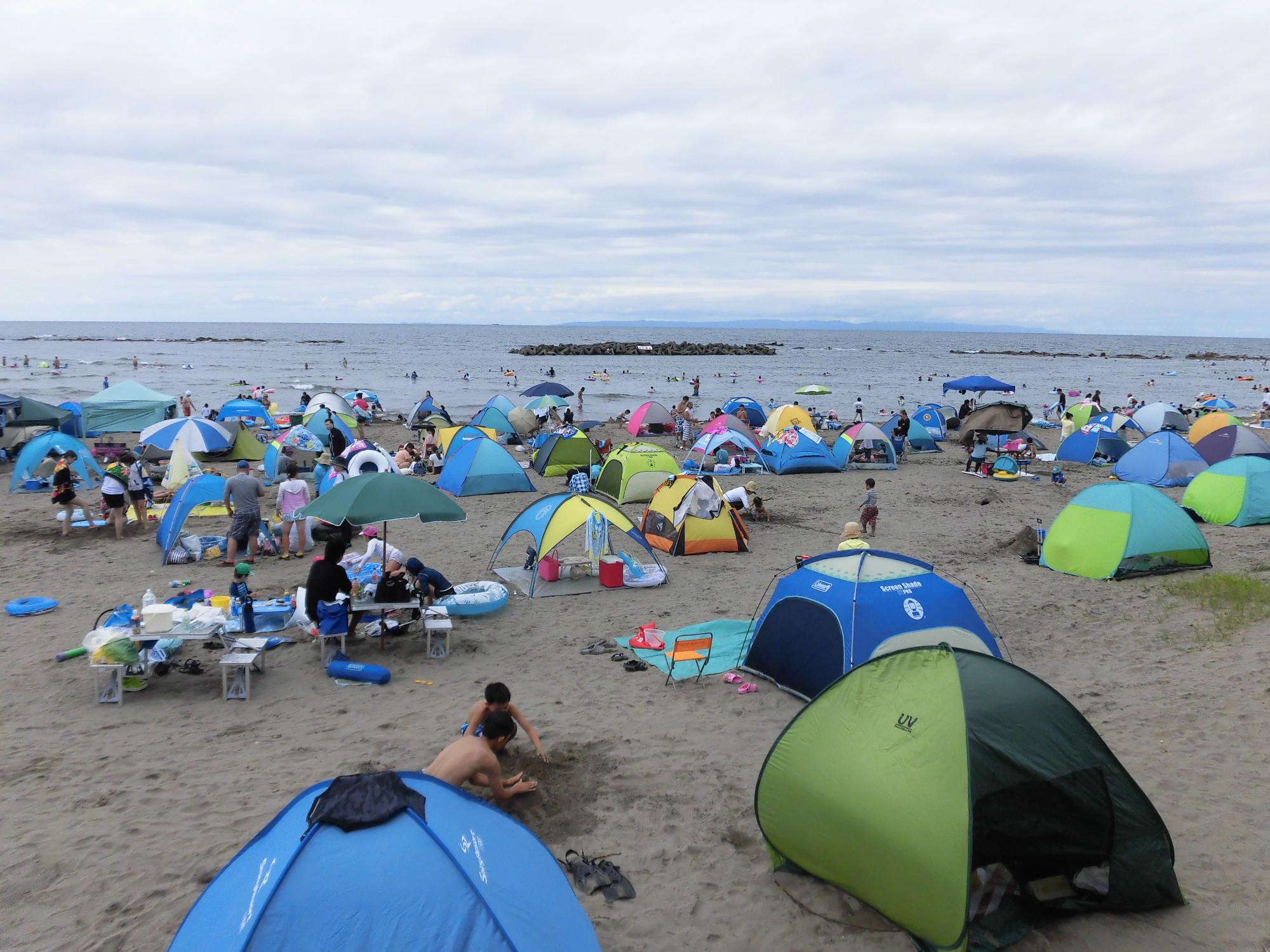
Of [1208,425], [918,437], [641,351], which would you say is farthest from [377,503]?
[641,351]

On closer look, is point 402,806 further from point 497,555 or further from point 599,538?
point 497,555

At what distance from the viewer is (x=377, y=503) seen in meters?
9.29

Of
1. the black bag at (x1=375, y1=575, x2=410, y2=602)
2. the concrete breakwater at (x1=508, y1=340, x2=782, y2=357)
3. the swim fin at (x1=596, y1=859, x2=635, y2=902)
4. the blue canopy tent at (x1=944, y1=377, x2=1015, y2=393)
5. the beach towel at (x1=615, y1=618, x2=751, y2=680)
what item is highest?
the concrete breakwater at (x1=508, y1=340, x2=782, y2=357)

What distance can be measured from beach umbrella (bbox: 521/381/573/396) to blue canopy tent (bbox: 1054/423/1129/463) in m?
16.4

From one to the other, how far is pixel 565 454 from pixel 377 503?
38.6 feet

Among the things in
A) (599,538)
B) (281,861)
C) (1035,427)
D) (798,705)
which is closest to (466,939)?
(281,861)

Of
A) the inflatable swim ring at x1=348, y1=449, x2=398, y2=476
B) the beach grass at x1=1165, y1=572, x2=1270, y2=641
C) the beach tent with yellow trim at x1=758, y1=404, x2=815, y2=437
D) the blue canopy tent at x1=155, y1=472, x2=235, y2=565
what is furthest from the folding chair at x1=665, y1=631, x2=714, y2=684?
the beach tent with yellow trim at x1=758, y1=404, x2=815, y2=437

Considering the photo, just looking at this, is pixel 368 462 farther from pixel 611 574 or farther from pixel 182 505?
pixel 611 574

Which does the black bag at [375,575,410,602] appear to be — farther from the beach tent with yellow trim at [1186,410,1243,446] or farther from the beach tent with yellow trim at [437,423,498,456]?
the beach tent with yellow trim at [1186,410,1243,446]

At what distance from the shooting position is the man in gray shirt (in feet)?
41.3

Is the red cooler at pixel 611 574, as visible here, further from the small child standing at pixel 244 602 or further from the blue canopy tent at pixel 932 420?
the blue canopy tent at pixel 932 420

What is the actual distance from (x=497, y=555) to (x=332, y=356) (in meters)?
90.3

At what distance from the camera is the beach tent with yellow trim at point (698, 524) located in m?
13.9

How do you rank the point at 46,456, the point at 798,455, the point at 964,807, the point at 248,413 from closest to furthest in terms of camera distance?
the point at 964,807, the point at 46,456, the point at 798,455, the point at 248,413
